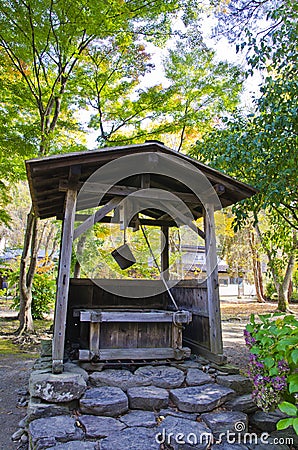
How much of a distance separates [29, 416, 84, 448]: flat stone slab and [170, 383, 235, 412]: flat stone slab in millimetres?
871

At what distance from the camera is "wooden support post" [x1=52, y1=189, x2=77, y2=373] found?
3.14 metres

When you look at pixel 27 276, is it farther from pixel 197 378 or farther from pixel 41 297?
pixel 197 378

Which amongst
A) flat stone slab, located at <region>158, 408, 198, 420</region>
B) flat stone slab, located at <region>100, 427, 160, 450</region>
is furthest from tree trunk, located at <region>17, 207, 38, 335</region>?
flat stone slab, located at <region>100, 427, 160, 450</region>

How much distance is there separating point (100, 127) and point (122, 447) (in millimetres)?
6882

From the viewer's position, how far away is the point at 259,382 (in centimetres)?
228

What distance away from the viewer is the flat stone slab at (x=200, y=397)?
276 centimetres

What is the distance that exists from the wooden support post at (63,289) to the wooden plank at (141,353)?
1.63ft

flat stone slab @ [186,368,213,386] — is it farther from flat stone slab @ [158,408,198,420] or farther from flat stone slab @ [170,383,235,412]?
flat stone slab @ [158,408,198,420]

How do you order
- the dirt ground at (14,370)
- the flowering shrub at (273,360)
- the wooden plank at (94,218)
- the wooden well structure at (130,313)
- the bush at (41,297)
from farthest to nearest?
1. the bush at (41,297)
2. the wooden plank at (94,218)
3. the wooden well structure at (130,313)
4. the dirt ground at (14,370)
5. the flowering shrub at (273,360)

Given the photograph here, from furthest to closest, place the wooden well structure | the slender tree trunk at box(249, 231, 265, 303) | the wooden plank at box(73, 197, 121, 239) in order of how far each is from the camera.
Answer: the slender tree trunk at box(249, 231, 265, 303), the wooden plank at box(73, 197, 121, 239), the wooden well structure

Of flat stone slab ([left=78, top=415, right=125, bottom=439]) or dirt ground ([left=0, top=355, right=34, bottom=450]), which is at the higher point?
flat stone slab ([left=78, top=415, right=125, bottom=439])

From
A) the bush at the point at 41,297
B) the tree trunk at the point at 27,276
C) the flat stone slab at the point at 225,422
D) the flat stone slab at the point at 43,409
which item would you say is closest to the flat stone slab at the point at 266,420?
the flat stone slab at the point at 225,422

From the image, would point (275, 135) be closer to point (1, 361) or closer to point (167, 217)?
point (167, 217)

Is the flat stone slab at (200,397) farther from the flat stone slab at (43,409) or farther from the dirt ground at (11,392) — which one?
the dirt ground at (11,392)
